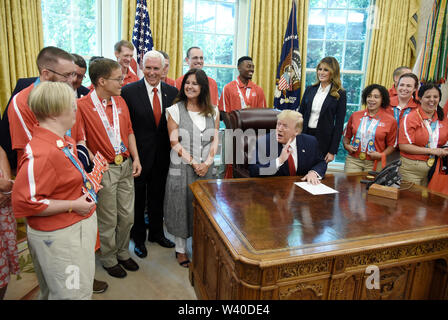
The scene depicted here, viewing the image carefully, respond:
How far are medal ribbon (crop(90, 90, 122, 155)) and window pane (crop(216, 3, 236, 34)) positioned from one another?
341 centimetres

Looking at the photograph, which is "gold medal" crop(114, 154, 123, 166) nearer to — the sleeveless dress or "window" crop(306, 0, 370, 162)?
the sleeveless dress

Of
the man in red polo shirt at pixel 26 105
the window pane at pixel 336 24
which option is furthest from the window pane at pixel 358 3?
the man in red polo shirt at pixel 26 105

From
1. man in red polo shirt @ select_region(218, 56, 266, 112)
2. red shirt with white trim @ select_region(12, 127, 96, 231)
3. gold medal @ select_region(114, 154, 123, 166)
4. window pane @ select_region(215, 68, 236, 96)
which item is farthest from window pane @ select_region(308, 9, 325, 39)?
red shirt with white trim @ select_region(12, 127, 96, 231)

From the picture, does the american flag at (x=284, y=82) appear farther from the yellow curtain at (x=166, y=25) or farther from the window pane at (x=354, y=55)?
the yellow curtain at (x=166, y=25)

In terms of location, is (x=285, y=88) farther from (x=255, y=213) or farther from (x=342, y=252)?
(x=342, y=252)

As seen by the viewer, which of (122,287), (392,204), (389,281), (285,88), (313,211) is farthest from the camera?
(285,88)

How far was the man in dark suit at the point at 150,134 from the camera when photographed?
8.39 ft

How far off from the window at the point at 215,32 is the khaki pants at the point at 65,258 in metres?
3.91

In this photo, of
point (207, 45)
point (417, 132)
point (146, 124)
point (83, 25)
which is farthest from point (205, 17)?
point (417, 132)

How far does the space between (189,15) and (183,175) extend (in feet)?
11.1

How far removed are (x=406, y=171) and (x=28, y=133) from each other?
317 cm

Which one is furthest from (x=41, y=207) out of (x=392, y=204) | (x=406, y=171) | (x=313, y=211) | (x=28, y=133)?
(x=406, y=171)

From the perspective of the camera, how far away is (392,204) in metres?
1.98

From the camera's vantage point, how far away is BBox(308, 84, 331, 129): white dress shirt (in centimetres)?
337
